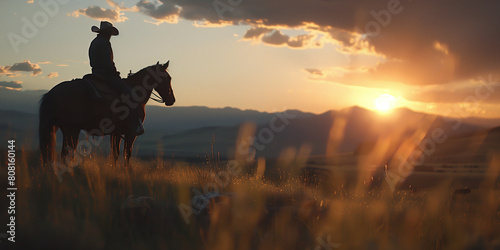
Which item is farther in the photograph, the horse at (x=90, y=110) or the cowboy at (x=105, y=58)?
the cowboy at (x=105, y=58)

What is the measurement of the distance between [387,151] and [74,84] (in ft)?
153

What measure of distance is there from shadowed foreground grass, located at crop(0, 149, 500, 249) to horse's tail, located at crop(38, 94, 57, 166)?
1.35 meters

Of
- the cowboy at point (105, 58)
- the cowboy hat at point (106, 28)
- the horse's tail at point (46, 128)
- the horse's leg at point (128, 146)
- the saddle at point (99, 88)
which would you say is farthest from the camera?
the horse's leg at point (128, 146)

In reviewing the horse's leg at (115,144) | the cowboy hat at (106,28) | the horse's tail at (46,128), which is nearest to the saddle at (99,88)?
the horse's tail at (46,128)

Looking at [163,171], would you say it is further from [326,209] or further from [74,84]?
[326,209]

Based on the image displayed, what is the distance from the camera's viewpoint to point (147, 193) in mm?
7039

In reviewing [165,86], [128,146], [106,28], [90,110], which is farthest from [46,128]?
[165,86]

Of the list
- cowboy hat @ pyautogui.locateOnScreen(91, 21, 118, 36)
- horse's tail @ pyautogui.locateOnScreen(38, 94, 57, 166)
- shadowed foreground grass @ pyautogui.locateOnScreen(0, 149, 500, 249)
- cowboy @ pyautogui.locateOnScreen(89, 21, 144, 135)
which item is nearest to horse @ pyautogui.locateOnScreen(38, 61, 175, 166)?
horse's tail @ pyautogui.locateOnScreen(38, 94, 57, 166)

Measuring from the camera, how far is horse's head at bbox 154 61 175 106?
436 inches

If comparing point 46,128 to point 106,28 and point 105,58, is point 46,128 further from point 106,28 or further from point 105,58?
point 106,28

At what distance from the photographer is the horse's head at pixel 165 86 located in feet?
36.3

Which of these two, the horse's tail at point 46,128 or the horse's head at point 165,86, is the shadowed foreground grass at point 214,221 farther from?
the horse's head at point 165,86

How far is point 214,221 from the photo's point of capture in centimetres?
573

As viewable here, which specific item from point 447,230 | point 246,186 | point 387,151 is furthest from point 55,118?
point 387,151
